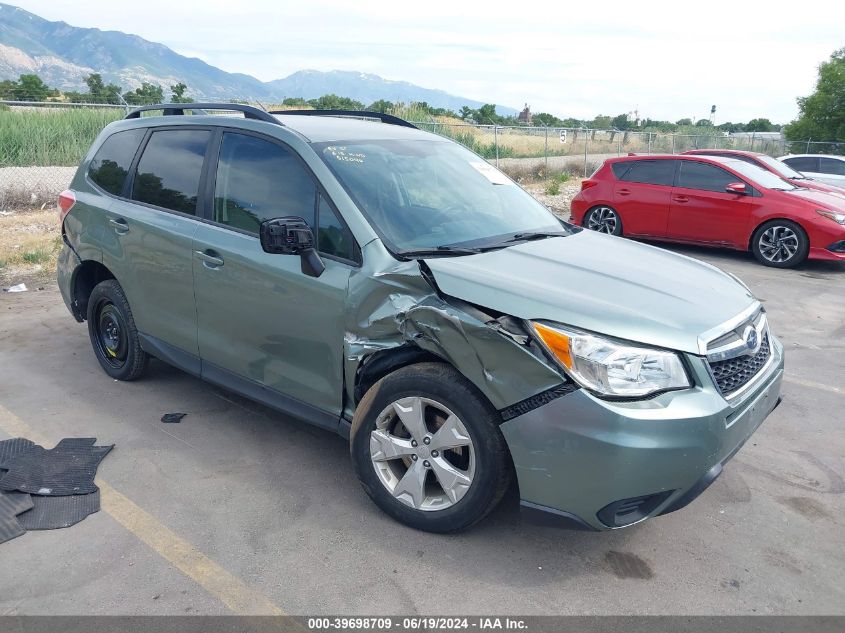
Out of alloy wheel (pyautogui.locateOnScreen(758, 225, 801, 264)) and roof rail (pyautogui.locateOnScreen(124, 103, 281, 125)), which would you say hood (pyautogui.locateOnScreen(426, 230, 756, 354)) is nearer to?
roof rail (pyautogui.locateOnScreen(124, 103, 281, 125))

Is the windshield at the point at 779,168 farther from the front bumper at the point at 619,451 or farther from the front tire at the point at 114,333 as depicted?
the front tire at the point at 114,333

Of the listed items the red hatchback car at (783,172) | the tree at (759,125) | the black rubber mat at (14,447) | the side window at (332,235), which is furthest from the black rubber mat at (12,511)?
the tree at (759,125)

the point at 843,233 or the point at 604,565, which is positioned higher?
the point at 843,233

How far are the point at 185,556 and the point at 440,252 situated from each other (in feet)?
5.90

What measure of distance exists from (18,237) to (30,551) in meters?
8.03

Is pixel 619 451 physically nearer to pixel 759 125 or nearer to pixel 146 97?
pixel 146 97

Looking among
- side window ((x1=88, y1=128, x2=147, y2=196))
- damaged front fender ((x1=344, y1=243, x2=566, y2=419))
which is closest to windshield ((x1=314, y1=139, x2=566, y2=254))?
damaged front fender ((x1=344, y1=243, x2=566, y2=419))

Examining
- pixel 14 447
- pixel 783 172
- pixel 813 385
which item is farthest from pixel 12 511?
pixel 783 172

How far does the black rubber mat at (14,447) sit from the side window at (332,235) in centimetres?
211

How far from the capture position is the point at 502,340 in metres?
2.87

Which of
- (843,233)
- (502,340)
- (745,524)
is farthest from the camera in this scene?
(843,233)

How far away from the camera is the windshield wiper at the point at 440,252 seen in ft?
11.1
